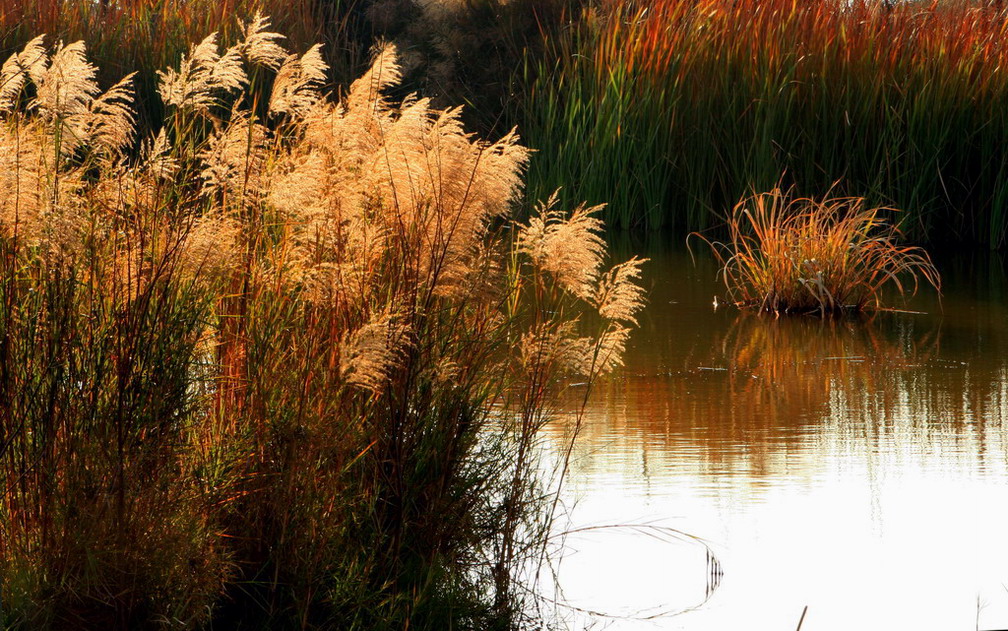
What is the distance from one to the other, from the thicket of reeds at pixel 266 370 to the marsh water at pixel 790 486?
403 mm

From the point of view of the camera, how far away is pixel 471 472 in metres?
3.44

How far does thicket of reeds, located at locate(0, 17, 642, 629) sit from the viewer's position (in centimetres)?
273

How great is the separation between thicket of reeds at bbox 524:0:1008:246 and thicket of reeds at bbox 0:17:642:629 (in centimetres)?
736

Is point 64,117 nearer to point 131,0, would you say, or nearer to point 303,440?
point 303,440

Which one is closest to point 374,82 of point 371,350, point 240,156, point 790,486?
point 240,156

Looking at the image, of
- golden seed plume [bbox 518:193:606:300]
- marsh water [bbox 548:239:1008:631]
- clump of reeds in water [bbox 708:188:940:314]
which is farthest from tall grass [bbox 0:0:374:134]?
golden seed plume [bbox 518:193:606:300]

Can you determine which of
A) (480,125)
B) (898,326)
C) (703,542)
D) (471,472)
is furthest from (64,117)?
(480,125)

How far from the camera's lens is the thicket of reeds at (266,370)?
273 cm

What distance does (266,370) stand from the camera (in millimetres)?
3059

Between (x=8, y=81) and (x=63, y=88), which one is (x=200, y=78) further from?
(x=8, y=81)

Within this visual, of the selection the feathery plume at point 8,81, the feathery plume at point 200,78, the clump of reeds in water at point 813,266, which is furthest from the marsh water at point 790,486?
the feathery plume at point 8,81

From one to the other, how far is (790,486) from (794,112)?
6.87 meters

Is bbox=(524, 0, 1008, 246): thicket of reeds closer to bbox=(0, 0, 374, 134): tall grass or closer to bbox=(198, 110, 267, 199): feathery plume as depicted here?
bbox=(0, 0, 374, 134): tall grass

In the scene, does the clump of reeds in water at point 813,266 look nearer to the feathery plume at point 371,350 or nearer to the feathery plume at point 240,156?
the feathery plume at point 240,156
